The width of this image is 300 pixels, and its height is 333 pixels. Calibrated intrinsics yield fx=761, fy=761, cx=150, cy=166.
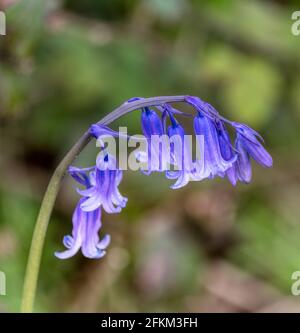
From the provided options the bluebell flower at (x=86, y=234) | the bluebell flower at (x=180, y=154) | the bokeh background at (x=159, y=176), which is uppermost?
the bokeh background at (x=159, y=176)

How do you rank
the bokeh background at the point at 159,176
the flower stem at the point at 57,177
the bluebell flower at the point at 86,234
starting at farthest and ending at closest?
the bokeh background at the point at 159,176, the bluebell flower at the point at 86,234, the flower stem at the point at 57,177

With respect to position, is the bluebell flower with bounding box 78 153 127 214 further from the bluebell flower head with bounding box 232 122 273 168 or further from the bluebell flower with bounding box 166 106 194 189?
the bluebell flower head with bounding box 232 122 273 168

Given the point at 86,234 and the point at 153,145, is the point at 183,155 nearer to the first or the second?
the point at 153,145

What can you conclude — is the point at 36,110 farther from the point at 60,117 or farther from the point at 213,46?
the point at 213,46

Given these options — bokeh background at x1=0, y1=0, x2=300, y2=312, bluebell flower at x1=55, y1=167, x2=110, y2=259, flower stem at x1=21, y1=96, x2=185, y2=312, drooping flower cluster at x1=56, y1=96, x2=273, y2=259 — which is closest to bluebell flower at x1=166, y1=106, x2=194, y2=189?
drooping flower cluster at x1=56, y1=96, x2=273, y2=259

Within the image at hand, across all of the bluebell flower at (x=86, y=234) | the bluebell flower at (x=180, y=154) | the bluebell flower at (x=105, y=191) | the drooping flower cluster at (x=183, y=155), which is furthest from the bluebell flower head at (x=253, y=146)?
the bluebell flower at (x=86, y=234)

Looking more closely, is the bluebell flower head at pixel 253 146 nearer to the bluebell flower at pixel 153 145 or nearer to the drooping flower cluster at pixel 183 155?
the drooping flower cluster at pixel 183 155

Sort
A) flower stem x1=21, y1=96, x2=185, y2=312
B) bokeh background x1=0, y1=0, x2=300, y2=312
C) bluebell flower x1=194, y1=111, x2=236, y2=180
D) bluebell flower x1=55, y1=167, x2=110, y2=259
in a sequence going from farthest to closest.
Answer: bokeh background x1=0, y1=0, x2=300, y2=312
bluebell flower x1=55, y1=167, x2=110, y2=259
bluebell flower x1=194, y1=111, x2=236, y2=180
flower stem x1=21, y1=96, x2=185, y2=312

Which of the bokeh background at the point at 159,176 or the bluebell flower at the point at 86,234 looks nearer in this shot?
the bluebell flower at the point at 86,234

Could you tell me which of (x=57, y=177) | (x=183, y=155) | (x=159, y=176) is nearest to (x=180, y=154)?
(x=183, y=155)
